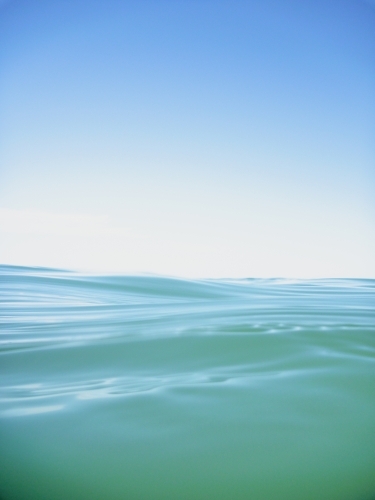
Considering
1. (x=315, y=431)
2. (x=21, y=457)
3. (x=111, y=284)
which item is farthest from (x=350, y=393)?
(x=111, y=284)

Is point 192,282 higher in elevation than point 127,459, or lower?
higher

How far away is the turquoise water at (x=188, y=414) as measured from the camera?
71 cm

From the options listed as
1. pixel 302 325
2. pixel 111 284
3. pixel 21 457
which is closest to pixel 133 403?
pixel 21 457

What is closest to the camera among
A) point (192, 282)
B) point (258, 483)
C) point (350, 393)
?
point (258, 483)

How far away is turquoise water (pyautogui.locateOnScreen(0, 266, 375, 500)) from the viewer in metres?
0.71

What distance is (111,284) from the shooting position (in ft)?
15.5

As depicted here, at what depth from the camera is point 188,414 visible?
3.04 feet

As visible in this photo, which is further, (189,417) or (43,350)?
(43,350)

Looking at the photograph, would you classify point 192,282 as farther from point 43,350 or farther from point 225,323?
point 43,350

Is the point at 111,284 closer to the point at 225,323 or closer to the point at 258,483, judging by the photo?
the point at 225,323

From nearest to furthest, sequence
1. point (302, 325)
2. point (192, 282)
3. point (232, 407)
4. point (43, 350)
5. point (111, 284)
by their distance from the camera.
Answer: point (232, 407) → point (43, 350) → point (302, 325) → point (111, 284) → point (192, 282)

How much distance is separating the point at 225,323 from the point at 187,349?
0.55 meters

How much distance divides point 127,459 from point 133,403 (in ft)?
0.73

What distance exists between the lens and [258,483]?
0.71m
